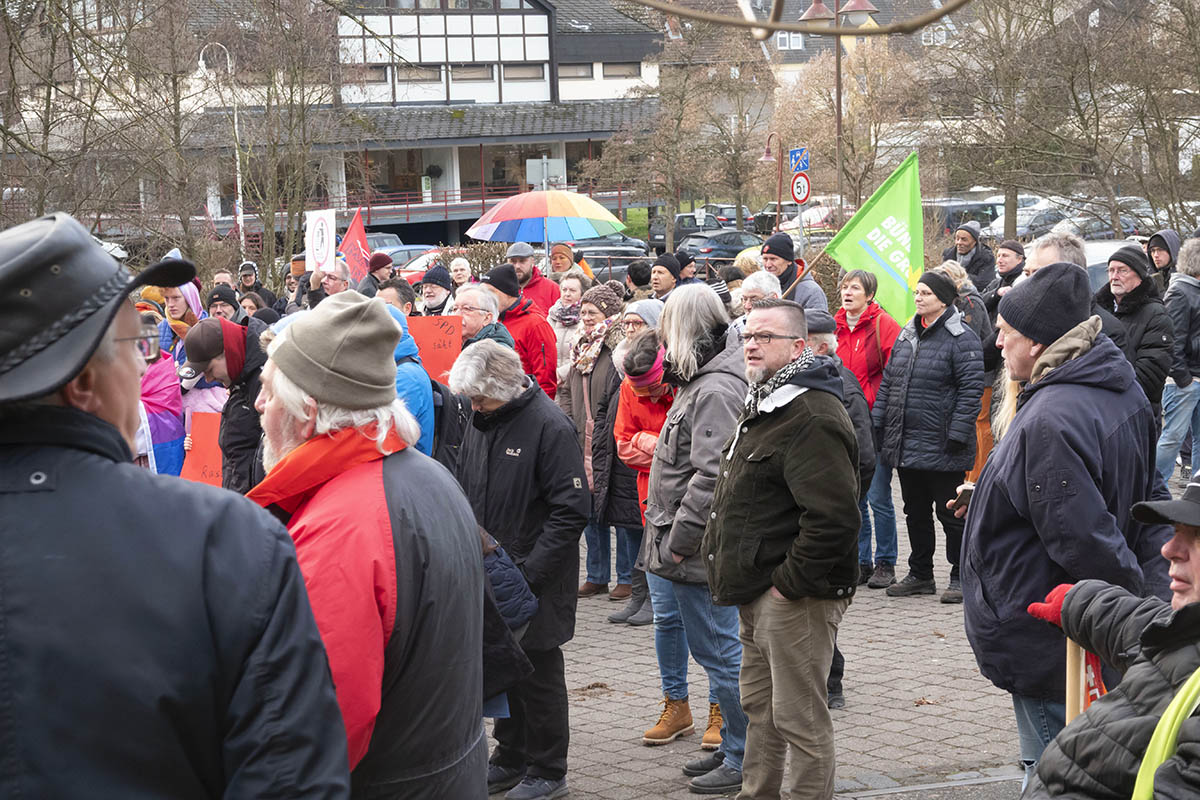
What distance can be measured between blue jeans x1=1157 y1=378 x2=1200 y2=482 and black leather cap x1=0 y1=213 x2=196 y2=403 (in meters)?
9.77

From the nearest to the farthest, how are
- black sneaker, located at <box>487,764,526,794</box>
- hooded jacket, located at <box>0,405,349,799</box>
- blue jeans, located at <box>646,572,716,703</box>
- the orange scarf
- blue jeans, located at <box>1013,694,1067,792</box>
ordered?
hooded jacket, located at <box>0,405,349,799</box>
the orange scarf
blue jeans, located at <box>1013,694,1067,792</box>
black sneaker, located at <box>487,764,526,794</box>
blue jeans, located at <box>646,572,716,703</box>

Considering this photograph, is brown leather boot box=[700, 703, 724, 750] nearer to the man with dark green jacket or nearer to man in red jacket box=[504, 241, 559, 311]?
the man with dark green jacket

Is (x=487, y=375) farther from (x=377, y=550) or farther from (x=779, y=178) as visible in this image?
(x=779, y=178)

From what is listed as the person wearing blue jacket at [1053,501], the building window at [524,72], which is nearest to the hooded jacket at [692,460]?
the person wearing blue jacket at [1053,501]

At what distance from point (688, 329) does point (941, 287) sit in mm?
3150

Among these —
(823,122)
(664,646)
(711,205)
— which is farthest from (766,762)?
(711,205)

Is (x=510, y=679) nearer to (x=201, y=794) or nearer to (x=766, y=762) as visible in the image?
(x=766, y=762)

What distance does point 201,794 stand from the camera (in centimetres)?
180

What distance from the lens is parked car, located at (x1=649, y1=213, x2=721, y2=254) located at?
4647cm

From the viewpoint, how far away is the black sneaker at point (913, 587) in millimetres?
8352

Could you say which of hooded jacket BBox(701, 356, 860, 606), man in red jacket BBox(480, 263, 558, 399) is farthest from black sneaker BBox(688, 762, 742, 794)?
man in red jacket BBox(480, 263, 558, 399)

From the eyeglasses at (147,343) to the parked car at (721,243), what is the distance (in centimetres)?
3810

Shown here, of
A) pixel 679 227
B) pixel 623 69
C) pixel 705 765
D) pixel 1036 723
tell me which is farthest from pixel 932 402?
pixel 623 69

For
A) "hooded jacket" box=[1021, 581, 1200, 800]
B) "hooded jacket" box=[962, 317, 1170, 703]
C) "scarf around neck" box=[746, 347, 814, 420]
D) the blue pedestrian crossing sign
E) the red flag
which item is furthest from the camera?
the blue pedestrian crossing sign
